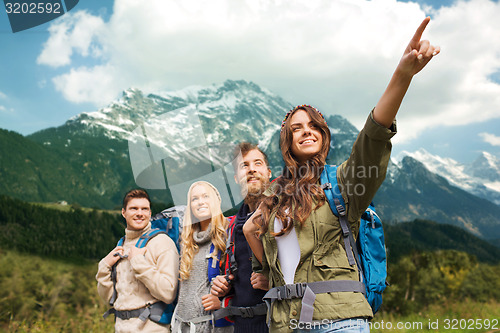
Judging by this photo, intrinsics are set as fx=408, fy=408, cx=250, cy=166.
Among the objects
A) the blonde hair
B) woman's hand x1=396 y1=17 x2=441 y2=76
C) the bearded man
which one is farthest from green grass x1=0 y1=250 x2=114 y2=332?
woman's hand x1=396 y1=17 x2=441 y2=76

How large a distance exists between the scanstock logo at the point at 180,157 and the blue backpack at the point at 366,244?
1968 mm

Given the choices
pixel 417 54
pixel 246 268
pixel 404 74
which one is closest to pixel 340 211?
pixel 404 74

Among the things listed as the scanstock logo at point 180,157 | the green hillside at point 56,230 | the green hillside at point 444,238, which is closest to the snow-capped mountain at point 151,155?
the scanstock logo at point 180,157

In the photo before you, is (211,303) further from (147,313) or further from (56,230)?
(56,230)

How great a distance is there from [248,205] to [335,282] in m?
1.83

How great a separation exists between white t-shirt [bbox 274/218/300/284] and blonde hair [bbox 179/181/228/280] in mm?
1735

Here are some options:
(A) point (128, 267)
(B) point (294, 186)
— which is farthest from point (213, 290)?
(B) point (294, 186)

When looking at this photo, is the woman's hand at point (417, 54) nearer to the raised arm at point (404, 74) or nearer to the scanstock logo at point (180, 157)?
the raised arm at point (404, 74)

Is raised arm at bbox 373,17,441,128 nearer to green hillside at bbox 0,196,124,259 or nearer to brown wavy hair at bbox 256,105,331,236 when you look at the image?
brown wavy hair at bbox 256,105,331,236

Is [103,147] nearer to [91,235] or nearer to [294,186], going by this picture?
[91,235]

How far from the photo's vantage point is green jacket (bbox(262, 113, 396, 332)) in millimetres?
2186

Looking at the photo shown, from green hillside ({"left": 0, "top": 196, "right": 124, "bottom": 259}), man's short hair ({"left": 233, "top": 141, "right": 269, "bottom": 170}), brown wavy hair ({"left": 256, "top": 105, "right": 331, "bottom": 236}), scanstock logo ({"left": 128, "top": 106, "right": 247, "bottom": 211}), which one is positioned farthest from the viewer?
green hillside ({"left": 0, "top": 196, "right": 124, "bottom": 259})

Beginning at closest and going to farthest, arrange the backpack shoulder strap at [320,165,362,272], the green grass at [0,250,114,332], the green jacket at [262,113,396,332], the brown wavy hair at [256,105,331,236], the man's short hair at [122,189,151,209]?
the green jacket at [262,113,396,332], the backpack shoulder strap at [320,165,362,272], the brown wavy hair at [256,105,331,236], the man's short hair at [122,189,151,209], the green grass at [0,250,114,332]

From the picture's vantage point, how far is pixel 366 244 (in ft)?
8.57
